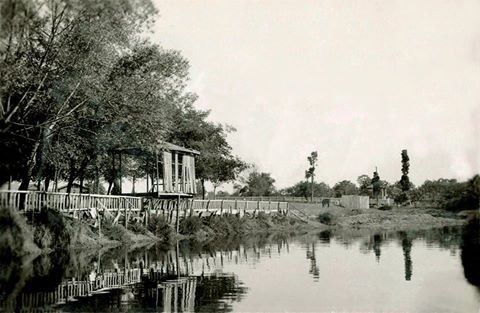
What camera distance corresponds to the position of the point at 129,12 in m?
24.8

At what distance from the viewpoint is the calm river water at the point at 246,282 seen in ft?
47.2

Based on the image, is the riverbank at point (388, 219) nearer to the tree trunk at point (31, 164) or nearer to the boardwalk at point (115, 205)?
the boardwalk at point (115, 205)

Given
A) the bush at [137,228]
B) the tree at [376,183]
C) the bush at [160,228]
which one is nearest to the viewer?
the bush at [137,228]

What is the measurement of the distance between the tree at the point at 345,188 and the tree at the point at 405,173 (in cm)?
5393

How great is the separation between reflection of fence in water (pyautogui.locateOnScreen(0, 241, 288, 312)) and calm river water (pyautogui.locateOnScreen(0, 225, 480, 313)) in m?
0.03

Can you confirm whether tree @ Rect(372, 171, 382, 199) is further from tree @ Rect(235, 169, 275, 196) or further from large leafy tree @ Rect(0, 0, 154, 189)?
large leafy tree @ Rect(0, 0, 154, 189)

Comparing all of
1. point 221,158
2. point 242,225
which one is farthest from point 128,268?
point 221,158

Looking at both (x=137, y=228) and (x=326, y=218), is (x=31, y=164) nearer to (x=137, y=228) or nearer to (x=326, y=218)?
(x=137, y=228)

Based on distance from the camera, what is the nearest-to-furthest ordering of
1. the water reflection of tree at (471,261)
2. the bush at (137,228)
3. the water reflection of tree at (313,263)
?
the water reflection of tree at (471,261)
the water reflection of tree at (313,263)
the bush at (137,228)

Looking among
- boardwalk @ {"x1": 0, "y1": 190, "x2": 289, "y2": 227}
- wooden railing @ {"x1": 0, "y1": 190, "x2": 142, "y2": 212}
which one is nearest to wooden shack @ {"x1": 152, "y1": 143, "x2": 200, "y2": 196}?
boardwalk @ {"x1": 0, "y1": 190, "x2": 289, "y2": 227}

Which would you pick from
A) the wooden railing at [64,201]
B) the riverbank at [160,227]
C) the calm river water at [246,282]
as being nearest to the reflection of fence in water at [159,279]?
the calm river water at [246,282]

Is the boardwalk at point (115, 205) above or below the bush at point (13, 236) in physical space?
above

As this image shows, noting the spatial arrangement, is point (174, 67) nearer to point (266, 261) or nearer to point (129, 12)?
point (129, 12)

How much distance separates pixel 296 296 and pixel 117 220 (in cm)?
2175
